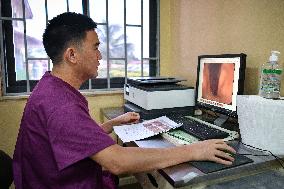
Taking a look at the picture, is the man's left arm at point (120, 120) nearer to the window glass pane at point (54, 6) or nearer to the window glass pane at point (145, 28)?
the window glass pane at point (145, 28)

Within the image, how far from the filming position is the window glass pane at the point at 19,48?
2.08 m

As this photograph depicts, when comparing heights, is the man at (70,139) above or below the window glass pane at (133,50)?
below

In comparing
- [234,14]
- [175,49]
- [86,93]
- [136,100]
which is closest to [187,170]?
[136,100]

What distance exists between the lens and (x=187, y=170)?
0.93 m

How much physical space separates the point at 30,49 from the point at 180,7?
137 centimetres

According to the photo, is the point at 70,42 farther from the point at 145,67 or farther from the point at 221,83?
the point at 145,67

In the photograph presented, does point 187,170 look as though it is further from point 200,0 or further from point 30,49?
point 30,49

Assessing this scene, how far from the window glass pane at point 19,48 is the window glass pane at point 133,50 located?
922 mm

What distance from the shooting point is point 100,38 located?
89.9 inches

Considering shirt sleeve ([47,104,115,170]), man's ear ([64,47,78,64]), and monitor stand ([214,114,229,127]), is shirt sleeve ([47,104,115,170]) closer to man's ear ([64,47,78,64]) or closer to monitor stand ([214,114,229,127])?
man's ear ([64,47,78,64])

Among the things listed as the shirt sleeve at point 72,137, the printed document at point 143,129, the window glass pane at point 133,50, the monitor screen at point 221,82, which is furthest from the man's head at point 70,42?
the window glass pane at point 133,50

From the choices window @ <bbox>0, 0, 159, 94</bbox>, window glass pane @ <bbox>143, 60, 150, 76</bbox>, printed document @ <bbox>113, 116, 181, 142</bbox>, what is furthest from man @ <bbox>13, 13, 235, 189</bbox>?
window glass pane @ <bbox>143, 60, 150, 76</bbox>

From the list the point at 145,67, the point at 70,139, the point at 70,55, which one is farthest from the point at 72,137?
the point at 145,67

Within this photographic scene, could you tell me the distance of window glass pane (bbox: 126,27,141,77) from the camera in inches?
94.8
